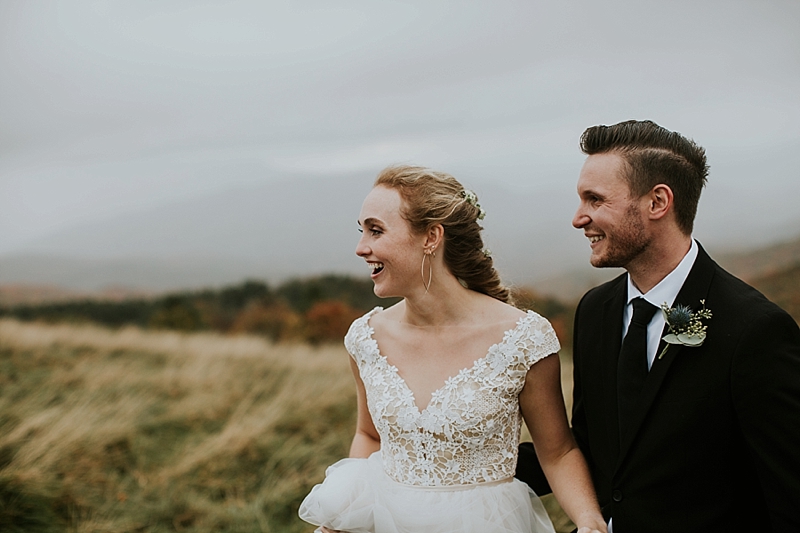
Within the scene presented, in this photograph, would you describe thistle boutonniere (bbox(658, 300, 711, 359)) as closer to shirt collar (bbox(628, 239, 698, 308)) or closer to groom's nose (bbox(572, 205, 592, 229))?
shirt collar (bbox(628, 239, 698, 308))

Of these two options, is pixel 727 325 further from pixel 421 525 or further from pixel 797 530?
pixel 421 525

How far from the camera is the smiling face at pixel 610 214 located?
2678 mm

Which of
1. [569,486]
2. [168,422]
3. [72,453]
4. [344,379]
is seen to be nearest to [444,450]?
[569,486]

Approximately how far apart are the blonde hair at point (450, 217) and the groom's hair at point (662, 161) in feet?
2.60

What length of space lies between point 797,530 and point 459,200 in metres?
1.89

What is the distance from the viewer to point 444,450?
3133 millimetres

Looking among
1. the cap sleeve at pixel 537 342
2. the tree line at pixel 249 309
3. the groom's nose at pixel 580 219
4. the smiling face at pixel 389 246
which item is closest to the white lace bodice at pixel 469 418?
the cap sleeve at pixel 537 342

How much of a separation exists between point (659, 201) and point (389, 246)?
3.77 ft

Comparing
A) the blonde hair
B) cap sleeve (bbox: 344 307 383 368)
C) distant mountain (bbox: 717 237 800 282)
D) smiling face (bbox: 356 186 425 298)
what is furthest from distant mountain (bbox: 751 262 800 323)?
smiling face (bbox: 356 186 425 298)

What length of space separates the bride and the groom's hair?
0.80m

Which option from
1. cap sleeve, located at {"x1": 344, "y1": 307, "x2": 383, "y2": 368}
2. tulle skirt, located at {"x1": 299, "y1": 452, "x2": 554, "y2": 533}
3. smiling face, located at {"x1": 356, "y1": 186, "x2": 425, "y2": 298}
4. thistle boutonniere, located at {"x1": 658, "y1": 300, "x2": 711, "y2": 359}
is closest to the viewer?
thistle boutonniere, located at {"x1": 658, "y1": 300, "x2": 711, "y2": 359}

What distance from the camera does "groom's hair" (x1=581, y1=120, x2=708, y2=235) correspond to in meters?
2.69

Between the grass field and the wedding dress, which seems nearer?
the wedding dress

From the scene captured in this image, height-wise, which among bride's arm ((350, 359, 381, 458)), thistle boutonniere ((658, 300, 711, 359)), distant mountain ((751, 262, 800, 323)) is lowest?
distant mountain ((751, 262, 800, 323))
